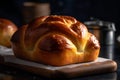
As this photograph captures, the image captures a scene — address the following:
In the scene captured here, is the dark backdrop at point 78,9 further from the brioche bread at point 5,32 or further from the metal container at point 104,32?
the brioche bread at point 5,32

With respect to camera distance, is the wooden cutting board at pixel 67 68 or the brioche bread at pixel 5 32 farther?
the brioche bread at pixel 5 32

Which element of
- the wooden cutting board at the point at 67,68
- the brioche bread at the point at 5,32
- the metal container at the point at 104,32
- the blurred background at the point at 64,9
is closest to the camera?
the wooden cutting board at the point at 67,68

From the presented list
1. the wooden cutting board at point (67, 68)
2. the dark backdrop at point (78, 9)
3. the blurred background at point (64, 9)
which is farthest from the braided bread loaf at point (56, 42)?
the dark backdrop at point (78, 9)

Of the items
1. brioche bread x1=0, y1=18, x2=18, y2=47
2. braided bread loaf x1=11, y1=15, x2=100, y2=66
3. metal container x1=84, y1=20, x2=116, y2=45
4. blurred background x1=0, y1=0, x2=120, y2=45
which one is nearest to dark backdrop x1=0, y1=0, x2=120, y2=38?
blurred background x1=0, y1=0, x2=120, y2=45

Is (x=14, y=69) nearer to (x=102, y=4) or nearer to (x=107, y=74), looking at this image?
(x=107, y=74)

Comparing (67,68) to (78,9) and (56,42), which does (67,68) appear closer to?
(56,42)
